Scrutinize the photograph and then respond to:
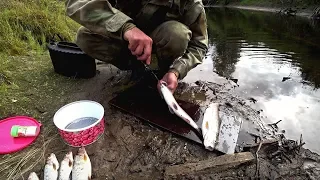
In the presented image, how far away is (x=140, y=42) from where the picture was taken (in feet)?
7.59

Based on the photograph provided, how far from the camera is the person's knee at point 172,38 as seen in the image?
9.67 ft

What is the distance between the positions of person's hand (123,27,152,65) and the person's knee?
0.67 metres

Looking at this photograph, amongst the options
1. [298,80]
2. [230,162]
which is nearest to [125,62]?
[230,162]

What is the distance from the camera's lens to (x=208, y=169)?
7.23ft

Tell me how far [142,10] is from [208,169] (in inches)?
71.9

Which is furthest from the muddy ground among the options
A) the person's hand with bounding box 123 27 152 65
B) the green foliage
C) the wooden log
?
the green foliage

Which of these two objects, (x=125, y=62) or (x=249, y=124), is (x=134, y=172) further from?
(x=125, y=62)

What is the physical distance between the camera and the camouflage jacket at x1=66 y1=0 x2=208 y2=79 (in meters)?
2.51

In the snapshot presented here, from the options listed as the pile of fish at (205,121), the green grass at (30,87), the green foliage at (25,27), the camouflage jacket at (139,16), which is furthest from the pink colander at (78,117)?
the green foliage at (25,27)

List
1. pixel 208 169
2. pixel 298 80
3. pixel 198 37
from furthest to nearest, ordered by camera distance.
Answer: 1. pixel 298 80
2. pixel 198 37
3. pixel 208 169

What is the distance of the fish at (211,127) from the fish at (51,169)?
4.23 feet

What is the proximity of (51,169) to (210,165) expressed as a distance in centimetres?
130

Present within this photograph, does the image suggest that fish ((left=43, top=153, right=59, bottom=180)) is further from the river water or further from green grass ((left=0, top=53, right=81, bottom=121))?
the river water

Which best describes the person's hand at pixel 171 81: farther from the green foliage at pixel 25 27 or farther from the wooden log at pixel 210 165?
the green foliage at pixel 25 27
